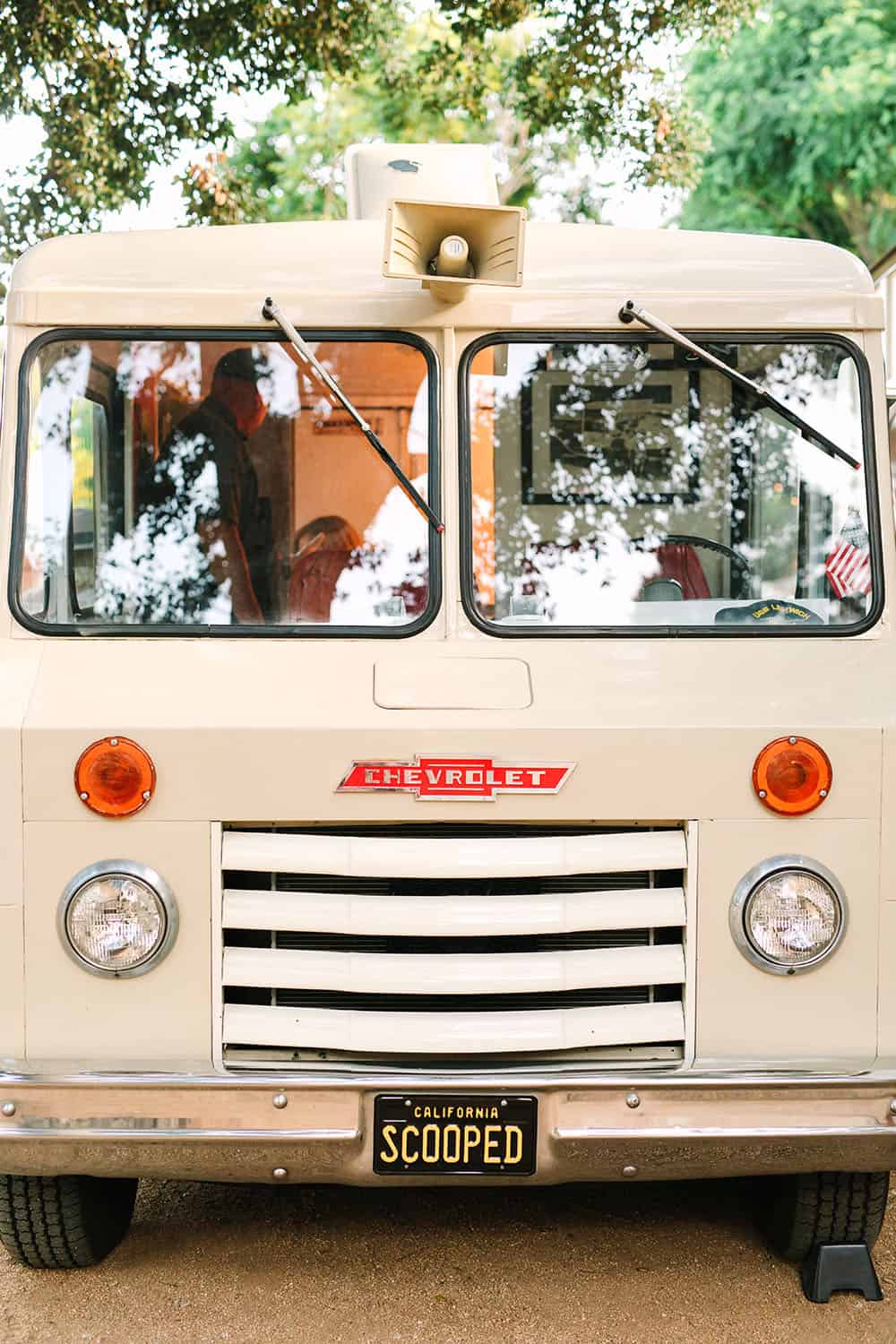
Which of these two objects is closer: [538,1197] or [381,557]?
[381,557]

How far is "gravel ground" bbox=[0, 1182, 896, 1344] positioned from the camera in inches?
146

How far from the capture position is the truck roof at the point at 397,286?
3865 mm

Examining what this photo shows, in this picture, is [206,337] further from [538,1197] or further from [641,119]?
[641,119]

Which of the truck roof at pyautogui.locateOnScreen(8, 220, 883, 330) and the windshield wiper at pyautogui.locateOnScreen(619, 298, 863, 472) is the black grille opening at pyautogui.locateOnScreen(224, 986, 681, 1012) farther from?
the truck roof at pyautogui.locateOnScreen(8, 220, 883, 330)

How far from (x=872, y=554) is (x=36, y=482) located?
6.84ft

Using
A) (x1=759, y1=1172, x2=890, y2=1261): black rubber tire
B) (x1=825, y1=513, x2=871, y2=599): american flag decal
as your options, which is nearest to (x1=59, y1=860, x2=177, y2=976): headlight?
(x1=759, y1=1172, x2=890, y2=1261): black rubber tire

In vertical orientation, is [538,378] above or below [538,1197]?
above

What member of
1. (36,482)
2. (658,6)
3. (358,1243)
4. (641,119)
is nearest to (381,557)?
(36,482)

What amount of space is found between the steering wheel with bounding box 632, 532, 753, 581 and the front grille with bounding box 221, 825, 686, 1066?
2.73 feet

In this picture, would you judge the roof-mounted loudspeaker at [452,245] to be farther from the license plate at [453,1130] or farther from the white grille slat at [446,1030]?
the license plate at [453,1130]

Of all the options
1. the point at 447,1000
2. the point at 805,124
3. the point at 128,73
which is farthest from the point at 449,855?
the point at 805,124

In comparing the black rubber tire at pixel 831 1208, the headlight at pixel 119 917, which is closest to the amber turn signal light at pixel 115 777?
the headlight at pixel 119 917

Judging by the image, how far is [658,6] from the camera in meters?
11.5

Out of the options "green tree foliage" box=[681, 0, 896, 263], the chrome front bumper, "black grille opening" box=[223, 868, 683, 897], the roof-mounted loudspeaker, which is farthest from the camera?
"green tree foliage" box=[681, 0, 896, 263]
